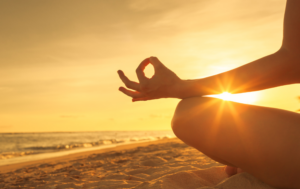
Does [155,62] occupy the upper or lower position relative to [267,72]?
upper

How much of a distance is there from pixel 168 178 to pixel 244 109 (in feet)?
3.34

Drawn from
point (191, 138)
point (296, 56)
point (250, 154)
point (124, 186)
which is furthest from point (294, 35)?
point (124, 186)

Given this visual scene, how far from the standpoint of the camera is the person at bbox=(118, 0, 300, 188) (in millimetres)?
986

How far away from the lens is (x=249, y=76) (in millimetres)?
1191

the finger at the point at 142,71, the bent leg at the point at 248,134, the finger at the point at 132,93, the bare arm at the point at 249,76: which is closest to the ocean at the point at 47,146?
the finger at the point at 132,93

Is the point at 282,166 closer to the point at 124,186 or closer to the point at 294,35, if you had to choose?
the point at 294,35

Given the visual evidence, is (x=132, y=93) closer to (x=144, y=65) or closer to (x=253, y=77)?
(x=144, y=65)

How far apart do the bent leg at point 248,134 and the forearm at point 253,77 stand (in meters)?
0.08

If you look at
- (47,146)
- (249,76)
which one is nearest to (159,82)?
(249,76)

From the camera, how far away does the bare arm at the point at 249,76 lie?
1108mm

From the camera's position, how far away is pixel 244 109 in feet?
3.60

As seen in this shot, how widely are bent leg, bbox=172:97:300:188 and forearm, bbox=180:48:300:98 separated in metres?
0.08

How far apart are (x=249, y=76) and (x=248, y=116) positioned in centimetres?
26

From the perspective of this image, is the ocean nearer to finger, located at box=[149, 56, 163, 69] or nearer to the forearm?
finger, located at box=[149, 56, 163, 69]
